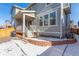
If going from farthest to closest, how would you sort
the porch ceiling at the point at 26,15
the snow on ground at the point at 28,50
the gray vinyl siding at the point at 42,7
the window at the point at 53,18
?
the window at the point at 53,18, the gray vinyl siding at the point at 42,7, the porch ceiling at the point at 26,15, the snow on ground at the point at 28,50

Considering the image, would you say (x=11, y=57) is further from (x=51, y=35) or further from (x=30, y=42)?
(x=51, y=35)

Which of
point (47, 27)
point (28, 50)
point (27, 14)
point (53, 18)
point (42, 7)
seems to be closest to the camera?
point (28, 50)

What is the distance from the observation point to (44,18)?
5375 mm

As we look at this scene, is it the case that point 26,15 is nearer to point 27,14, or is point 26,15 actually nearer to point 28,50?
point 27,14

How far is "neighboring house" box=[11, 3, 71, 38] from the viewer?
434 centimetres

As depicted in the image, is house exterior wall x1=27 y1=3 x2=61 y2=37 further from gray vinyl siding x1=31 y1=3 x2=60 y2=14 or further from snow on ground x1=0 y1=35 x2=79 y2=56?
snow on ground x1=0 y1=35 x2=79 y2=56

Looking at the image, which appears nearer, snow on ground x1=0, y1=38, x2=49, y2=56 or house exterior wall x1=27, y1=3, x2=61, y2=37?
snow on ground x1=0, y1=38, x2=49, y2=56

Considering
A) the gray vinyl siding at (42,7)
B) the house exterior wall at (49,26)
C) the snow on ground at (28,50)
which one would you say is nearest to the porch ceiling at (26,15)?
the house exterior wall at (49,26)

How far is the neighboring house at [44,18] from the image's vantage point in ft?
14.3

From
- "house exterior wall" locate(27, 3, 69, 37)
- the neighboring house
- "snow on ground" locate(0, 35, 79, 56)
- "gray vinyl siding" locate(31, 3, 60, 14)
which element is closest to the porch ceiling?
→ the neighboring house

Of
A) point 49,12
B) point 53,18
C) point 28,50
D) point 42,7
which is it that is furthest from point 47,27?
point 28,50

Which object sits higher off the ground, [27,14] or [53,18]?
[27,14]

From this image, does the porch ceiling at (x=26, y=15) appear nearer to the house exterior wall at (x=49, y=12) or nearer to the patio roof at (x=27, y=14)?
the patio roof at (x=27, y=14)

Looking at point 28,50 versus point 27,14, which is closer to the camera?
point 28,50
